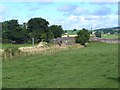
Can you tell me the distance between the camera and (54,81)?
20.4 metres

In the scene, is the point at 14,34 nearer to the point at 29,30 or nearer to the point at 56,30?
the point at 29,30

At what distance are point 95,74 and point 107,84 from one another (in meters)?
4.97

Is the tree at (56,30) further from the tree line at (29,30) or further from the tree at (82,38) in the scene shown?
the tree at (82,38)

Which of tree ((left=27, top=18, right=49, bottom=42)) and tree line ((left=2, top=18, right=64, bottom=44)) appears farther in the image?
tree ((left=27, top=18, right=49, bottom=42))

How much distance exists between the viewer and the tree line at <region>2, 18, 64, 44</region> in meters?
111

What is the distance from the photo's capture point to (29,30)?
125125 mm

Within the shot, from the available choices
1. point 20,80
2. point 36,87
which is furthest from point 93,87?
point 20,80

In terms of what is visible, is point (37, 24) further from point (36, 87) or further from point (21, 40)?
point (36, 87)

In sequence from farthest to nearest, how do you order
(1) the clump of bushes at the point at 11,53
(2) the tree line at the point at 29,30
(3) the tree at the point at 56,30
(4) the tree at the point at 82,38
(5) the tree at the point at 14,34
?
(3) the tree at the point at 56,30
(5) the tree at the point at 14,34
(2) the tree line at the point at 29,30
(4) the tree at the point at 82,38
(1) the clump of bushes at the point at 11,53

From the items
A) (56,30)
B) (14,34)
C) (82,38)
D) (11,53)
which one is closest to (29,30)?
(56,30)

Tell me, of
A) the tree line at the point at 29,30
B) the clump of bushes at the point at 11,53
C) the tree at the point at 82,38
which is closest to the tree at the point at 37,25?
the tree line at the point at 29,30

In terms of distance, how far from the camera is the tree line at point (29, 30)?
11100 cm

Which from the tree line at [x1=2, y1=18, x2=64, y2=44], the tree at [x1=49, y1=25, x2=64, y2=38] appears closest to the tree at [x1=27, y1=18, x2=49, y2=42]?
the tree line at [x1=2, y1=18, x2=64, y2=44]

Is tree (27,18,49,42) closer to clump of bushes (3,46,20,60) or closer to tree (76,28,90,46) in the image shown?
tree (76,28,90,46)
